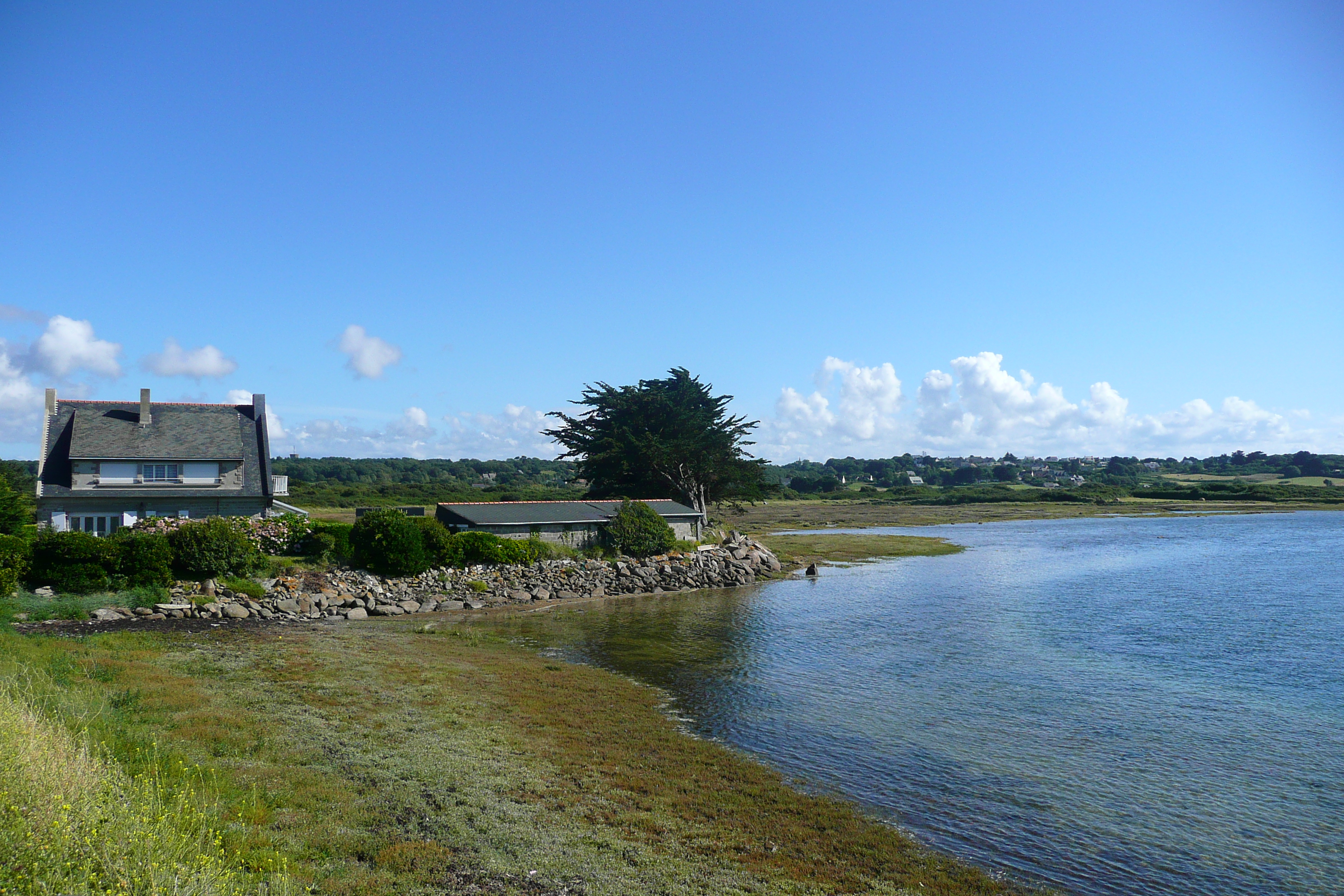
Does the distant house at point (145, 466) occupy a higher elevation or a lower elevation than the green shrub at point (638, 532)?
higher

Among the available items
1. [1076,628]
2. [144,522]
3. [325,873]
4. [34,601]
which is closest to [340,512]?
[144,522]

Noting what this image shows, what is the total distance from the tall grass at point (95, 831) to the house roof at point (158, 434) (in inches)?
1454

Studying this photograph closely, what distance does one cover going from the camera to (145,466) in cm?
4106

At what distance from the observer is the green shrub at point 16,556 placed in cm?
2852

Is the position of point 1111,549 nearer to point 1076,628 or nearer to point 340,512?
point 1076,628

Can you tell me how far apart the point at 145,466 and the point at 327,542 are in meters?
11.8

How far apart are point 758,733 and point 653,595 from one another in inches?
1092

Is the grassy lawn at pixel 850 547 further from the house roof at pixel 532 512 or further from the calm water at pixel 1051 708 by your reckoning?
the calm water at pixel 1051 708

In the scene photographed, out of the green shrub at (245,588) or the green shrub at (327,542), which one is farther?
the green shrub at (327,542)

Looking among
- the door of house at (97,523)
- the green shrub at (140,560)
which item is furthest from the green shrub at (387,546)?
the door of house at (97,523)

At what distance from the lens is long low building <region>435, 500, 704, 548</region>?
1797 inches

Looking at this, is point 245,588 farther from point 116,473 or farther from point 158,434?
point 158,434

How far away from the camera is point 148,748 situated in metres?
11.8

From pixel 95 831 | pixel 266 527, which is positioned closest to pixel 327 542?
pixel 266 527
